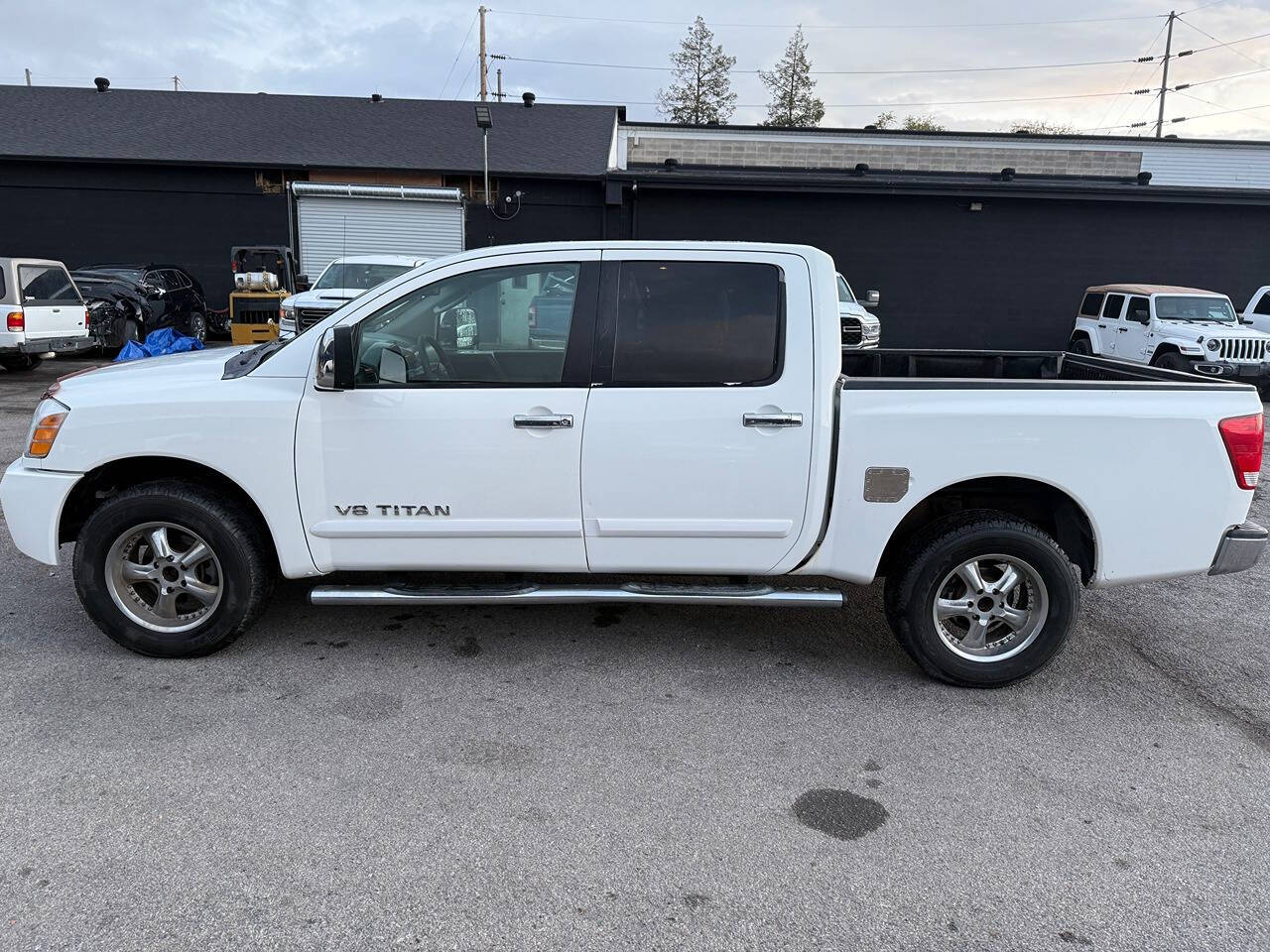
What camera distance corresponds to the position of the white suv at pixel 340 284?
46.1 feet

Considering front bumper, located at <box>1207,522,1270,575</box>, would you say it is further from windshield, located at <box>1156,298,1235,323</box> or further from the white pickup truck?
windshield, located at <box>1156,298,1235,323</box>

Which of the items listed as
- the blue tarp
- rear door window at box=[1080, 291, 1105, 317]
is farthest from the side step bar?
rear door window at box=[1080, 291, 1105, 317]

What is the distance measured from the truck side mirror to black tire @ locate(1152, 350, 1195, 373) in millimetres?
14043

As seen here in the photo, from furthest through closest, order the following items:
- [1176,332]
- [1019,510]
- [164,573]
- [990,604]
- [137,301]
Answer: [137,301]
[1176,332]
[1019,510]
[164,573]
[990,604]

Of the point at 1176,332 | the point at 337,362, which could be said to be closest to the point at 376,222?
the point at 1176,332

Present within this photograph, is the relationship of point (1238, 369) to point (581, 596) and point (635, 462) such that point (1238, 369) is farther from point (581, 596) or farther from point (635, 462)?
point (581, 596)

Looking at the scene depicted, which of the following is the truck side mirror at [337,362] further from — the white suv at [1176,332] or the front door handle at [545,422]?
Answer: the white suv at [1176,332]

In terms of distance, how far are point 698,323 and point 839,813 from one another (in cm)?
206

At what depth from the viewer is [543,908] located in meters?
2.63

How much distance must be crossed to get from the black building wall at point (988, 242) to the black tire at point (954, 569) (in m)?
17.5

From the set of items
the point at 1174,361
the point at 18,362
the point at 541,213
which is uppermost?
the point at 541,213

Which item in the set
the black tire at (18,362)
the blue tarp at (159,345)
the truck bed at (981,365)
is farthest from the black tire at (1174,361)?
the black tire at (18,362)

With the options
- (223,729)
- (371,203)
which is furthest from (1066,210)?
(223,729)

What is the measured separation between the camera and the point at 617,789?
324 centimetres
